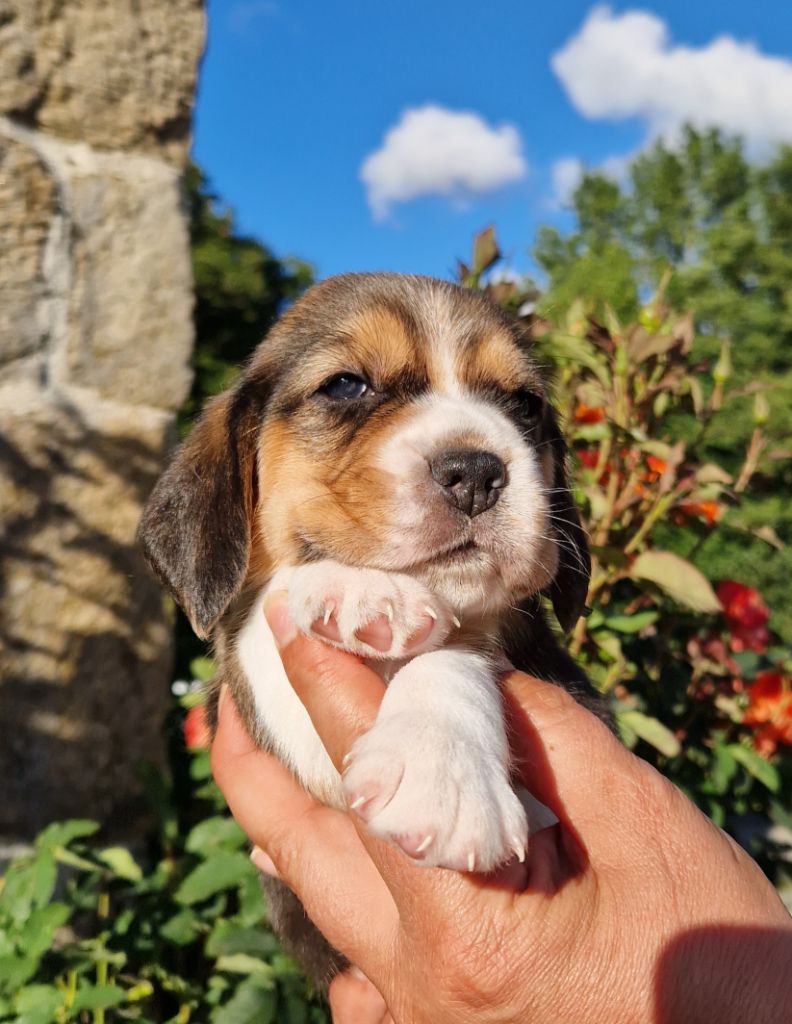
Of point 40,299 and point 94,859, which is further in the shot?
point 40,299

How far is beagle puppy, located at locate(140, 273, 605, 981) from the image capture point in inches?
55.9

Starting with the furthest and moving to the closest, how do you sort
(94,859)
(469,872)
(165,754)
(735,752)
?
(165,754), (735,752), (94,859), (469,872)

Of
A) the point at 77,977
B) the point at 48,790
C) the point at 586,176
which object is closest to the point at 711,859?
the point at 77,977

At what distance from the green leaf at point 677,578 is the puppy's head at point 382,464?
0.46m

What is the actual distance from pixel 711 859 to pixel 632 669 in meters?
1.68

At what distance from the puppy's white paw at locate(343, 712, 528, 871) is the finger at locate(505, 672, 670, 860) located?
0.25m

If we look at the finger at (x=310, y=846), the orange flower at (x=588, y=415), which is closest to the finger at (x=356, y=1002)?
the finger at (x=310, y=846)

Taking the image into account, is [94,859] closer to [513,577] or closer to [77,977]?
[77,977]

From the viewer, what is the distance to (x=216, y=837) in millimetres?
2969

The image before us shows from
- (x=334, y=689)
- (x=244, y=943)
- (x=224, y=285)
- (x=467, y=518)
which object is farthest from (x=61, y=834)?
(x=224, y=285)

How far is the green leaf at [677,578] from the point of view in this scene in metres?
2.67

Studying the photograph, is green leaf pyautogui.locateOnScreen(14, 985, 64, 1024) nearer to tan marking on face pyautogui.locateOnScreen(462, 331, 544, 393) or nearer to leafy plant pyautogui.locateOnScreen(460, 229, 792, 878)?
leafy plant pyautogui.locateOnScreen(460, 229, 792, 878)

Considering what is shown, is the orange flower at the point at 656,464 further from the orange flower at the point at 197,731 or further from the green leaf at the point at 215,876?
the green leaf at the point at 215,876

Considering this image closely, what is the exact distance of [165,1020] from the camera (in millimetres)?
2824
